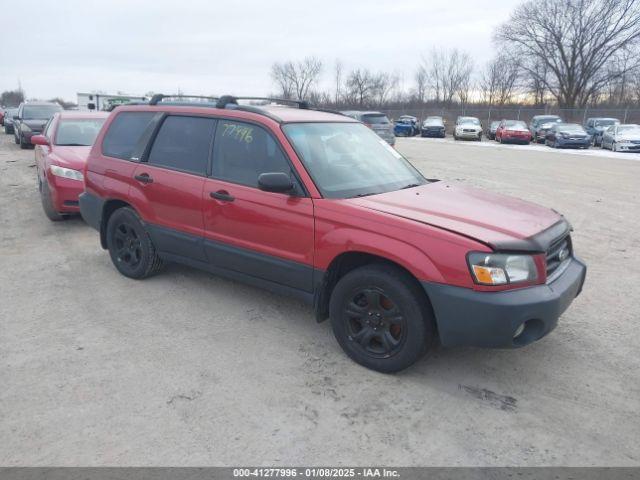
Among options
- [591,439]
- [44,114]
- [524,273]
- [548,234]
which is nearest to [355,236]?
[524,273]

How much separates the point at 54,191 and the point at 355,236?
5540 millimetres

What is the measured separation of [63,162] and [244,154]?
14.5 ft

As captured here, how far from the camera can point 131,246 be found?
16.9 feet

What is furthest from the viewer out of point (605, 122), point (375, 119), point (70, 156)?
point (605, 122)

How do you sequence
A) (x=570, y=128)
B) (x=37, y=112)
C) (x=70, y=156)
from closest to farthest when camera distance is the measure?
(x=70, y=156)
(x=37, y=112)
(x=570, y=128)

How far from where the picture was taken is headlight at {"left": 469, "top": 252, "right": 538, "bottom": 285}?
2949 mm

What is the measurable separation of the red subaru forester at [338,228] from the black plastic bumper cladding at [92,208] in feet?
0.39

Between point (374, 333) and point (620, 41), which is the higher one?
point (620, 41)

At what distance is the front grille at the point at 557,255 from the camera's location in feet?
10.8

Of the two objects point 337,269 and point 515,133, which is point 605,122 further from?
point 337,269

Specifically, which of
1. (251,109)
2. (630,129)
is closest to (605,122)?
(630,129)

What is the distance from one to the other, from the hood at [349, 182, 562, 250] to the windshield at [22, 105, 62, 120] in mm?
19964

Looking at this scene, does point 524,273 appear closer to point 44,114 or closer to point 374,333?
point 374,333

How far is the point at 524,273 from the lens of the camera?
3.05 metres
